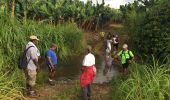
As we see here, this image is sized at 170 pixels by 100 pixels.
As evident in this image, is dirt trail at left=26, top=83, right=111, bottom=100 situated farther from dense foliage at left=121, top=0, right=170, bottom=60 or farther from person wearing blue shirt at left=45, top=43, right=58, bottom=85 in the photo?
dense foliage at left=121, top=0, right=170, bottom=60

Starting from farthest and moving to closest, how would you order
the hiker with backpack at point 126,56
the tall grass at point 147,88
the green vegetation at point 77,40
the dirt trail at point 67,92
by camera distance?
the hiker with backpack at point 126,56, the dirt trail at point 67,92, the green vegetation at point 77,40, the tall grass at point 147,88

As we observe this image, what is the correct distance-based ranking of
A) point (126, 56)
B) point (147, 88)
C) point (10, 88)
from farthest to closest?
1. point (126, 56)
2. point (10, 88)
3. point (147, 88)

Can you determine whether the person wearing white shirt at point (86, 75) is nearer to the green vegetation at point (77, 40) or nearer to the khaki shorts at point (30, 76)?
the green vegetation at point (77, 40)

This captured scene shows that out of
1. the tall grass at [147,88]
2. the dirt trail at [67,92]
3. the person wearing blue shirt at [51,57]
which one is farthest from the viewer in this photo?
the person wearing blue shirt at [51,57]

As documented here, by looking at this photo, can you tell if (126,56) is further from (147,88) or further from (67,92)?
(147,88)

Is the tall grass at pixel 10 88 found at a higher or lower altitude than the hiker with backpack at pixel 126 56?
lower

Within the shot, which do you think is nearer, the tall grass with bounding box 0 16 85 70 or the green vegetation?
the green vegetation

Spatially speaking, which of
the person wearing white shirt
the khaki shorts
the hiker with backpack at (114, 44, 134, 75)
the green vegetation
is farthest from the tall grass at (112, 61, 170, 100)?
the hiker with backpack at (114, 44, 134, 75)

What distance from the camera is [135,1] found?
40156 millimetres

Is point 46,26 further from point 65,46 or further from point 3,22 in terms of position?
point 3,22

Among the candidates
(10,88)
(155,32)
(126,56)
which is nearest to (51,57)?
(126,56)

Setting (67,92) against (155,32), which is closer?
(67,92)

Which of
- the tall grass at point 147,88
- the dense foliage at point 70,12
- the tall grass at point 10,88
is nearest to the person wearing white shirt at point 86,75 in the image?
the tall grass at point 147,88

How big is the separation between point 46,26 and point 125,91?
37.3 ft
